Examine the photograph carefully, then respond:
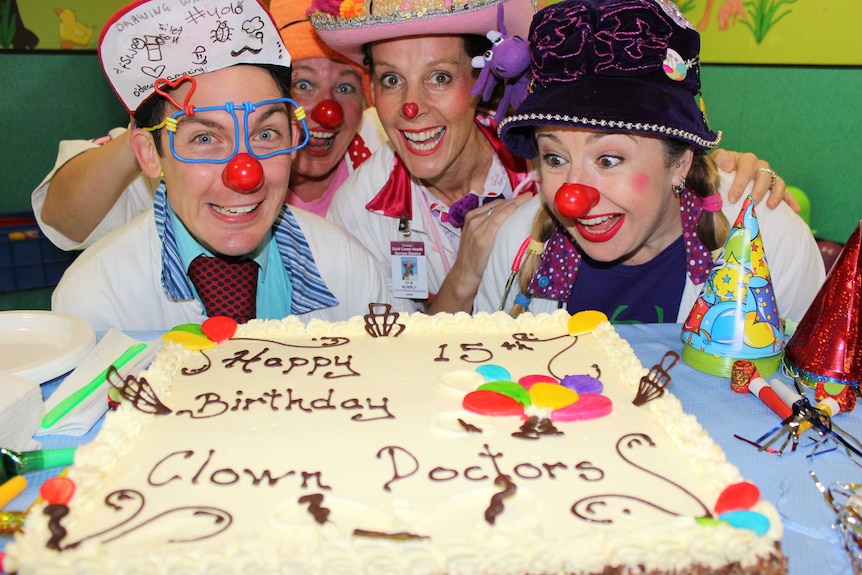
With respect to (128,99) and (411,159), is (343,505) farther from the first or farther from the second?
(411,159)

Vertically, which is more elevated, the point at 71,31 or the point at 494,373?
the point at 71,31

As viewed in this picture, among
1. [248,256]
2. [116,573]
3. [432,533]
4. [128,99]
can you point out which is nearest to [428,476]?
[432,533]

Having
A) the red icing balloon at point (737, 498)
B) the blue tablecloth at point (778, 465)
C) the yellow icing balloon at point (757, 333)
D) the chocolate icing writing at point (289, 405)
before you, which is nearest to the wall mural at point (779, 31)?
the yellow icing balloon at point (757, 333)

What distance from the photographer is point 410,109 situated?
262 centimetres

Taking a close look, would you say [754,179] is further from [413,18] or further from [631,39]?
[413,18]

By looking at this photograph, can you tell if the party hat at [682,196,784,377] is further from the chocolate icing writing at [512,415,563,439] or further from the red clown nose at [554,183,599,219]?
the chocolate icing writing at [512,415,563,439]

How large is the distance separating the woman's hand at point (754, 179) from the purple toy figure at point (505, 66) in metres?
0.73

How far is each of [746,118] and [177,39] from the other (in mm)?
3372

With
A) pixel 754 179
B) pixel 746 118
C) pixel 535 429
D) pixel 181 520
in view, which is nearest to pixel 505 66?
pixel 754 179

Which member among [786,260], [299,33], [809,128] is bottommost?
[786,260]

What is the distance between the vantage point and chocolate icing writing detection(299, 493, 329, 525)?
1.12m

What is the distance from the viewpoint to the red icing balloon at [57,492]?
44.8 inches

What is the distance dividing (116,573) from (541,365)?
1.00 m

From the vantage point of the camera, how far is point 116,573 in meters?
1.00
